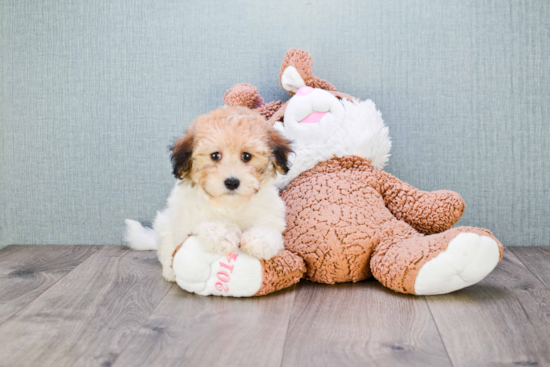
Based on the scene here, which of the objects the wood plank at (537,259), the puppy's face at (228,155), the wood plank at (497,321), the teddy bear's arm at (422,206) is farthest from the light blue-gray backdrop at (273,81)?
the puppy's face at (228,155)

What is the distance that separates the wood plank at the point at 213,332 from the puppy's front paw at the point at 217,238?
0.54 feet

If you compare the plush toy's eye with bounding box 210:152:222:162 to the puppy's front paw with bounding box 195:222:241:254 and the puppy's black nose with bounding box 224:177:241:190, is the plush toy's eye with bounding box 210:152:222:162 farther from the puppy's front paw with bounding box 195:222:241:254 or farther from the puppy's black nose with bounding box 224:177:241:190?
the puppy's front paw with bounding box 195:222:241:254

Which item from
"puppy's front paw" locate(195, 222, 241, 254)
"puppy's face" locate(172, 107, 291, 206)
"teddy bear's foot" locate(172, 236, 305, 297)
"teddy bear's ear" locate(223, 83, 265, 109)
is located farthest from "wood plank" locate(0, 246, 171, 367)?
"teddy bear's ear" locate(223, 83, 265, 109)

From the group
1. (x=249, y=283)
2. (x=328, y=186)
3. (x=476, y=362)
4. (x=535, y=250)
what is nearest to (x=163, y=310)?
(x=249, y=283)

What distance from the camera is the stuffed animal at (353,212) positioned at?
135 centimetres

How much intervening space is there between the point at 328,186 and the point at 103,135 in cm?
104

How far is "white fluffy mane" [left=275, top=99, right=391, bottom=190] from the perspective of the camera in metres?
1.70

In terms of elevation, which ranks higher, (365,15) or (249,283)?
(365,15)

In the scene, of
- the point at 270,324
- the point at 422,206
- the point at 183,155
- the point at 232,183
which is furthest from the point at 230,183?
the point at 422,206

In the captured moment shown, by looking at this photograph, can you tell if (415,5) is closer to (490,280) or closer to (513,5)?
(513,5)

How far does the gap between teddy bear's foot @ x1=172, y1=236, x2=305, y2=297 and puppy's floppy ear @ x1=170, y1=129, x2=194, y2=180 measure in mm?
213

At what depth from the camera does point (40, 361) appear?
3.37 ft

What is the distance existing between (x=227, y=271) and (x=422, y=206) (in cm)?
74

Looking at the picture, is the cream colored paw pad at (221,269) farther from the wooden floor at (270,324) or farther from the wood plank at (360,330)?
the wood plank at (360,330)
